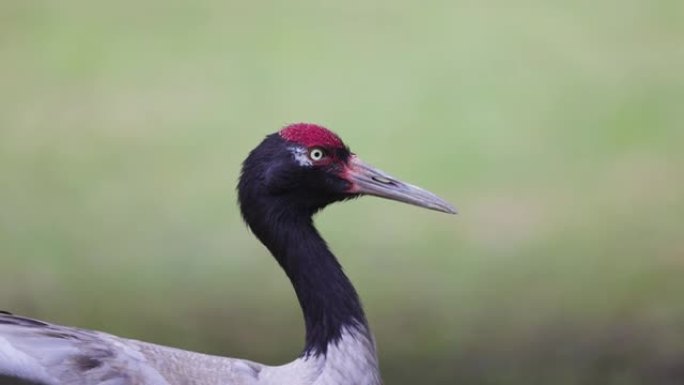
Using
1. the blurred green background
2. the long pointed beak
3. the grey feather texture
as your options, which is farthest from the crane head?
the blurred green background

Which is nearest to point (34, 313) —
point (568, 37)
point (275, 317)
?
point (275, 317)

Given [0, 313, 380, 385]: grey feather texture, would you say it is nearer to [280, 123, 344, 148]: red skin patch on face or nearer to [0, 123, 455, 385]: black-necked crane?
[0, 123, 455, 385]: black-necked crane

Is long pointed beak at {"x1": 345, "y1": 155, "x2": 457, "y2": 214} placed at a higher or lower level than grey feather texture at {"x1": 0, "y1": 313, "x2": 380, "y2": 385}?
higher

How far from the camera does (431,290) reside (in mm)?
3752

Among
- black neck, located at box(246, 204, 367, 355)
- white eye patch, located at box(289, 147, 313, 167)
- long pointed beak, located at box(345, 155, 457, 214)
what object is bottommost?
black neck, located at box(246, 204, 367, 355)

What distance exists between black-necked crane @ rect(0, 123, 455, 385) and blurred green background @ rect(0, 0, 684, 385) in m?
0.81

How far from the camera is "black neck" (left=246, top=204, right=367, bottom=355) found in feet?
9.45

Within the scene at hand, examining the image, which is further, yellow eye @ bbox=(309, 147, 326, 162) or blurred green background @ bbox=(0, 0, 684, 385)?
blurred green background @ bbox=(0, 0, 684, 385)

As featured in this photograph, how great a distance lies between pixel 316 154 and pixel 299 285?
1.01ft

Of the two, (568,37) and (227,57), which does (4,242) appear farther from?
(568,37)

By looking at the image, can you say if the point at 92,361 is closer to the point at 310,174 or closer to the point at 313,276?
the point at 313,276

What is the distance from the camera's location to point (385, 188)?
292 centimetres

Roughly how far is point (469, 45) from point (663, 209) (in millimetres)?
763

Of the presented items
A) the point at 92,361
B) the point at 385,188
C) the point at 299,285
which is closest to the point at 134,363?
the point at 92,361
